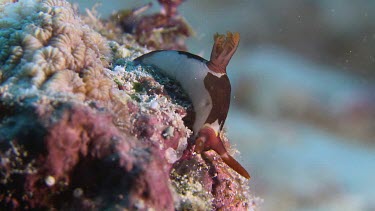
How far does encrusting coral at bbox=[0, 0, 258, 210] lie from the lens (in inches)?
51.8

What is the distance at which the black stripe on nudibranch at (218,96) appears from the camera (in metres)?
2.13

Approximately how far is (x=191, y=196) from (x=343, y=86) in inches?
320

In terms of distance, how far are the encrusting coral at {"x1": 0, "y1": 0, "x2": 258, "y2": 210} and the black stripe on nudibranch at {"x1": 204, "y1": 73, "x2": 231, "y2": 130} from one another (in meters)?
0.18

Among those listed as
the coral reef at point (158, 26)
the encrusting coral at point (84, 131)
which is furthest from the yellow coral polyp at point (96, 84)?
the coral reef at point (158, 26)

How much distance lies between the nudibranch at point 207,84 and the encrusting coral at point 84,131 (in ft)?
0.28

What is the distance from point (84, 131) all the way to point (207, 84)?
42.2 inches

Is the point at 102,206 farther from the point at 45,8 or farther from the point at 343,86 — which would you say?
the point at 343,86

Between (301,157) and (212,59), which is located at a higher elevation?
(301,157)

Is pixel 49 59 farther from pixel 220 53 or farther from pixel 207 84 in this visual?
pixel 220 53

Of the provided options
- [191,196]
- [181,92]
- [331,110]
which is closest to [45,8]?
[181,92]

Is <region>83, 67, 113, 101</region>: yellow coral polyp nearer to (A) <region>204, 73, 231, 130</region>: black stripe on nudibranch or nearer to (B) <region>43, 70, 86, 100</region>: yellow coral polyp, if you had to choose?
(B) <region>43, 70, 86, 100</region>: yellow coral polyp

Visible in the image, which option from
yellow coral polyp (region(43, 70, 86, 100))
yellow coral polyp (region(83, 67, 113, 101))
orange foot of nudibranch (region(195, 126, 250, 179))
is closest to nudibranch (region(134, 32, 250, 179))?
orange foot of nudibranch (region(195, 126, 250, 179))

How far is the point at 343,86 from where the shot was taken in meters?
8.60

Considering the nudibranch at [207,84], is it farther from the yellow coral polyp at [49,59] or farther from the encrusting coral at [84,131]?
the yellow coral polyp at [49,59]
